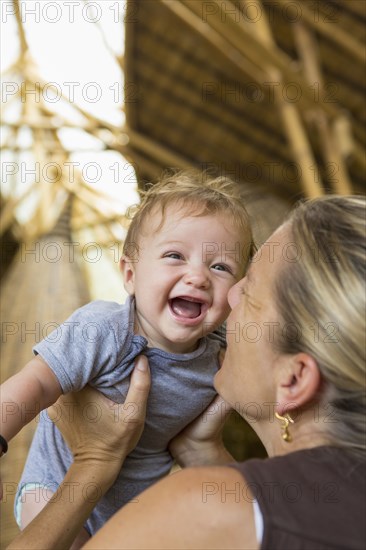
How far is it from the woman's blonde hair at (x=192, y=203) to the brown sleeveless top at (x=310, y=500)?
1.97 ft

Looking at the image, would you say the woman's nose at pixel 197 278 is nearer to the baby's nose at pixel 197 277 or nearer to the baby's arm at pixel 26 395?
the baby's nose at pixel 197 277

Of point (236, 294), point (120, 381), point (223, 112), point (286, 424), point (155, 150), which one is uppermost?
point (236, 294)

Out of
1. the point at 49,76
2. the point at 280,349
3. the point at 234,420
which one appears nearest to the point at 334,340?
the point at 280,349

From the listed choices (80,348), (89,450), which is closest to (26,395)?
(80,348)

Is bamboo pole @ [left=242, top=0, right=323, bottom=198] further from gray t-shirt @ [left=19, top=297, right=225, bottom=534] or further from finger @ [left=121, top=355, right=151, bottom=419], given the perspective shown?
finger @ [left=121, top=355, right=151, bottom=419]

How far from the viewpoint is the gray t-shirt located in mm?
1311

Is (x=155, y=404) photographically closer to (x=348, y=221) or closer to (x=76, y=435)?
(x=76, y=435)

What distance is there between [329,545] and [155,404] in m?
0.63

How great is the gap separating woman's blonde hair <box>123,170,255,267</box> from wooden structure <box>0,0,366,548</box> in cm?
78

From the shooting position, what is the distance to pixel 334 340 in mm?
962

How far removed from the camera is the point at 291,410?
106 centimetres

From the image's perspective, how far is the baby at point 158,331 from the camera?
1337mm

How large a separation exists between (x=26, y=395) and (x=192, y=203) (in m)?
0.47

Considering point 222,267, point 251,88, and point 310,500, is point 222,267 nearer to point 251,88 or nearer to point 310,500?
point 310,500
